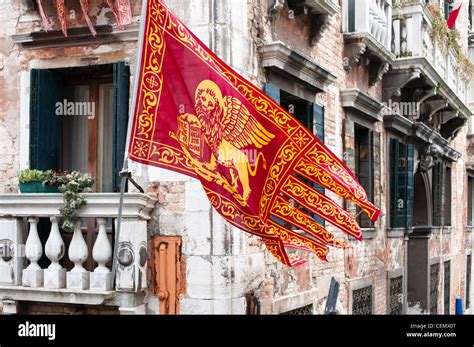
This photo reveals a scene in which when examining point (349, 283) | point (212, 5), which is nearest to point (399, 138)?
point (349, 283)

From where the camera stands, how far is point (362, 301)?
11.7m

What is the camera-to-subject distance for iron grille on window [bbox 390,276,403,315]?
526 inches

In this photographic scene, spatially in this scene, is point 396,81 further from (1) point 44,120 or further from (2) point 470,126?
(2) point 470,126

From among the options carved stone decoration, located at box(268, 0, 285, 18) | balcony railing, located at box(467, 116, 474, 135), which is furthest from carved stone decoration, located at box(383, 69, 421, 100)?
balcony railing, located at box(467, 116, 474, 135)

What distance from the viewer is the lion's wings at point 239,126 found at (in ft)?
→ 20.9

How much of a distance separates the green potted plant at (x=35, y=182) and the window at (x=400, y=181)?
702 cm

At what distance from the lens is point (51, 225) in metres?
8.06

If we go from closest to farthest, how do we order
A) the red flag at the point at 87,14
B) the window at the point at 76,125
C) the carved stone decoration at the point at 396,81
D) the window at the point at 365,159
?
the red flag at the point at 87,14
the window at the point at 76,125
the window at the point at 365,159
the carved stone decoration at the point at 396,81

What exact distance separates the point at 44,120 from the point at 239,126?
2.78 meters

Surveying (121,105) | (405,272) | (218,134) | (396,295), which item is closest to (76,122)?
(121,105)

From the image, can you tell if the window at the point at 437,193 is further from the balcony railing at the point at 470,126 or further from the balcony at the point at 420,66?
the balcony railing at the point at 470,126

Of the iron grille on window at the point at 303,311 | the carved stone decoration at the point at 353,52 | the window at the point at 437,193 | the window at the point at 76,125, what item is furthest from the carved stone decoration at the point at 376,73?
the window at the point at 76,125

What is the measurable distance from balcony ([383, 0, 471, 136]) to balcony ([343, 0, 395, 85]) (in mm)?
511
